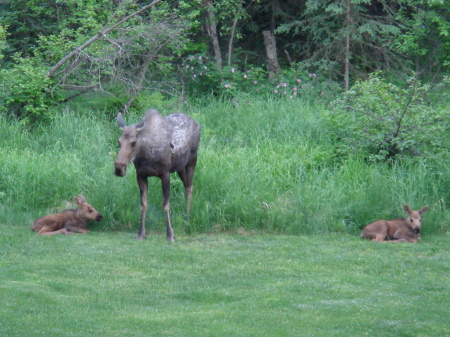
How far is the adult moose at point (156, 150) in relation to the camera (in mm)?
11594

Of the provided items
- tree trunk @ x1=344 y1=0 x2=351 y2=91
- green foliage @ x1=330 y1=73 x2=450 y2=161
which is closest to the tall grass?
green foliage @ x1=330 y1=73 x2=450 y2=161

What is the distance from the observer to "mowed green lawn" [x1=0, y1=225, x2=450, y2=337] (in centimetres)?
732

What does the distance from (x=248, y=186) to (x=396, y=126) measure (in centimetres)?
344

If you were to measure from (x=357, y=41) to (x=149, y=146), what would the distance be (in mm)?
10783

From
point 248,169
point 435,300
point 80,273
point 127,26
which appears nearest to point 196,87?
point 127,26

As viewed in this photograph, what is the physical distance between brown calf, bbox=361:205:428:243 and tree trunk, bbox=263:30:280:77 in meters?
10.1

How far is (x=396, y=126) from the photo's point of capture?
1467cm

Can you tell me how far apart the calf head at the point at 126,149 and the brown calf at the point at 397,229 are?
417 centimetres

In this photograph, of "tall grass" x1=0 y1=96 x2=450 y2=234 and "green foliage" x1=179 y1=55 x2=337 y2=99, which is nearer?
"tall grass" x1=0 y1=96 x2=450 y2=234

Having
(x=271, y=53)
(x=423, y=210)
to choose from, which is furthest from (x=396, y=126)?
(x=271, y=53)

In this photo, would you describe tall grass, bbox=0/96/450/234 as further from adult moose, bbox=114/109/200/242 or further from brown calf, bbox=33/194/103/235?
adult moose, bbox=114/109/200/242

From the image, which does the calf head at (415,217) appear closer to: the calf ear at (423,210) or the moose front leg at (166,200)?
the calf ear at (423,210)

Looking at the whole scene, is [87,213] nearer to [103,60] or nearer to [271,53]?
[103,60]

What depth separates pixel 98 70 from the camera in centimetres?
1862
